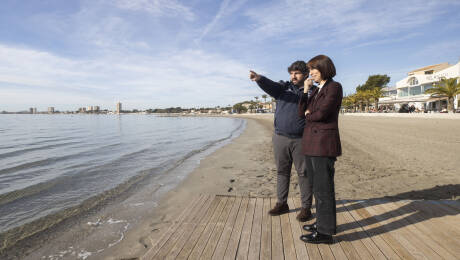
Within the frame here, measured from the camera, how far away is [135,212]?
466 cm

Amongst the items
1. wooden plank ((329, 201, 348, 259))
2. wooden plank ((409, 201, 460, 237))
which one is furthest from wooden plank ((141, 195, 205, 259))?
wooden plank ((409, 201, 460, 237))

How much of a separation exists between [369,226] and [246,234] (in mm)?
1554

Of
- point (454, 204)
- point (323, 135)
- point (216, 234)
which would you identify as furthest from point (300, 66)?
point (454, 204)

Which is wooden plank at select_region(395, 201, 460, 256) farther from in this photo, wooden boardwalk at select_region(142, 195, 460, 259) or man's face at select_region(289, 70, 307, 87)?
man's face at select_region(289, 70, 307, 87)

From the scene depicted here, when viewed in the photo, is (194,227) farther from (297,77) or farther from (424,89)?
(424,89)

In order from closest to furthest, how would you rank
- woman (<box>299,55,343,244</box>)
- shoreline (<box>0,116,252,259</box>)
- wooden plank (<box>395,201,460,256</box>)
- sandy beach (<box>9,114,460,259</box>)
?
woman (<box>299,55,343,244</box>)
wooden plank (<box>395,201,460,256</box>)
shoreline (<box>0,116,252,259</box>)
sandy beach (<box>9,114,460,259</box>)

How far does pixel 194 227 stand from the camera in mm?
3039

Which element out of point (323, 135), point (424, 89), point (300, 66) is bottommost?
point (323, 135)

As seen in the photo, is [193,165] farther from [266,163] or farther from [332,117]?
Answer: [332,117]

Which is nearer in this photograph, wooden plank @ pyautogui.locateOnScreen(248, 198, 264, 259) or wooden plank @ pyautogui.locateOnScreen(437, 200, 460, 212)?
wooden plank @ pyautogui.locateOnScreen(248, 198, 264, 259)

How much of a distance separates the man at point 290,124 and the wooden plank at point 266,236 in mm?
426

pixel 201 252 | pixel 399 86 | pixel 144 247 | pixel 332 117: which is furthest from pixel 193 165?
pixel 399 86

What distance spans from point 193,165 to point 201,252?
21.9 ft

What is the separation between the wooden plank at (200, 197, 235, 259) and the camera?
8.05ft
